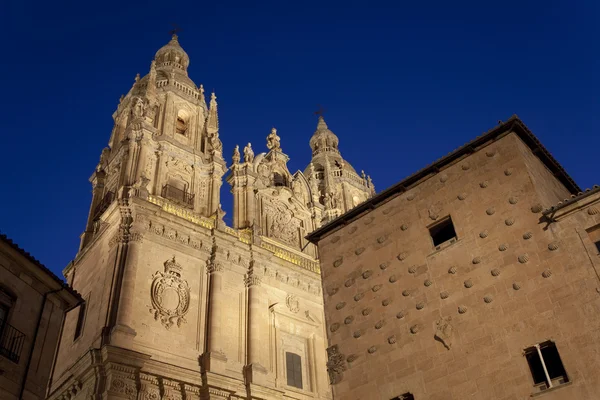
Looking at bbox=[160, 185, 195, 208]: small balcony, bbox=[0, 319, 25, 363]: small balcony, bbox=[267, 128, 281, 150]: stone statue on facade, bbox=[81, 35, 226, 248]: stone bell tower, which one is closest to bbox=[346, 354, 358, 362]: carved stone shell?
bbox=[0, 319, 25, 363]: small balcony

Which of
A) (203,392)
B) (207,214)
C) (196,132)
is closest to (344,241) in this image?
(203,392)

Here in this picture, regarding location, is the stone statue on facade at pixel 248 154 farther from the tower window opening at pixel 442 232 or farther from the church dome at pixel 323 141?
the tower window opening at pixel 442 232

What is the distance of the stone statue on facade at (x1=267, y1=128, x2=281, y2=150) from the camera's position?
136ft

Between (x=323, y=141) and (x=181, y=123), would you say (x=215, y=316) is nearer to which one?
(x=181, y=123)

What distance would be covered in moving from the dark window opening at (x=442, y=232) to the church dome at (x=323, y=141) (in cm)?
3515

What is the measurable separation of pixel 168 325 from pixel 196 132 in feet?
46.9

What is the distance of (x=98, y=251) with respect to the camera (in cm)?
2803

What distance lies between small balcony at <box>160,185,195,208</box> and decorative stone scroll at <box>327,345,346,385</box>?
623 inches

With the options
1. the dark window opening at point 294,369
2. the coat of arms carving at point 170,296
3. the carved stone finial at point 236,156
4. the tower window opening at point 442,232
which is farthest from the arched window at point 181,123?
the tower window opening at point 442,232

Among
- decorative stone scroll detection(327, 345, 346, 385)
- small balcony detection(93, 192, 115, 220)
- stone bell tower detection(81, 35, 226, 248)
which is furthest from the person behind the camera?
stone bell tower detection(81, 35, 226, 248)

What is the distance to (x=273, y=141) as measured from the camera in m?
41.8

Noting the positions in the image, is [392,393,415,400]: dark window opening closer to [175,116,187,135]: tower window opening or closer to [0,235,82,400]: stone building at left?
[0,235,82,400]: stone building at left

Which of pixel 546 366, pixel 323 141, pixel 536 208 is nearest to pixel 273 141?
pixel 323 141

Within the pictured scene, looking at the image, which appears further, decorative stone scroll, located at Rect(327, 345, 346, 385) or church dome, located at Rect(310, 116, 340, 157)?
church dome, located at Rect(310, 116, 340, 157)
